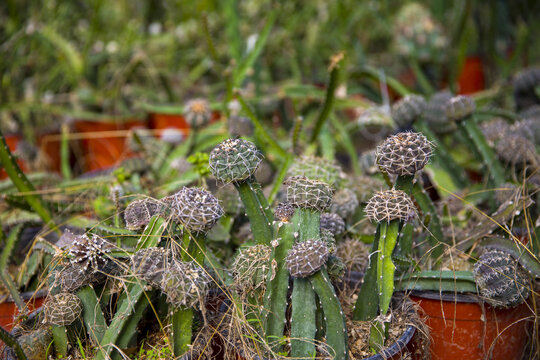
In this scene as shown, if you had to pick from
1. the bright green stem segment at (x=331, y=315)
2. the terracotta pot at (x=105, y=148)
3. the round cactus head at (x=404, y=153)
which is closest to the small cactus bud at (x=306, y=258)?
the bright green stem segment at (x=331, y=315)

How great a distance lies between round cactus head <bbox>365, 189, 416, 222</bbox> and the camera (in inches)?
43.9

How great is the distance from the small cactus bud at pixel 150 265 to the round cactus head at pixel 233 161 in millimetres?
226

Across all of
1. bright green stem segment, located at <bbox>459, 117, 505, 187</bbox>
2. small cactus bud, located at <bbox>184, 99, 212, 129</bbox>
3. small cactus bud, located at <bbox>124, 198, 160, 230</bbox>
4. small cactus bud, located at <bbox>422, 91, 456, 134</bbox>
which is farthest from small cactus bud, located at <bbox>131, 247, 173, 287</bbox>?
small cactus bud, located at <bbox>422, 91, 456, 134</bbox>

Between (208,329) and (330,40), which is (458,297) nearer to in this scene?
(208,329)

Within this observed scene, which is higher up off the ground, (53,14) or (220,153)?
(53,14)

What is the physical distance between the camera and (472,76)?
362 cm

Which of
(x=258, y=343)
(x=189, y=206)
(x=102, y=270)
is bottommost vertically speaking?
(x=258, y=343)

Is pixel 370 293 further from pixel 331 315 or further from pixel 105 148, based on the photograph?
pixel 105 148

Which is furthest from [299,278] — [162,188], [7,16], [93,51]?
[7,16]

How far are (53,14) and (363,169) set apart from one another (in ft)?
8.71

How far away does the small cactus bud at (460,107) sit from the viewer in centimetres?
174

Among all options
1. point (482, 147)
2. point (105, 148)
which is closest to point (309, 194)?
point (482, 147)

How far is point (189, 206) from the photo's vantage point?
110cm

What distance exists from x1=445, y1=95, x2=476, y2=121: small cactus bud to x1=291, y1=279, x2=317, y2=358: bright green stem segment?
0.97 meters
